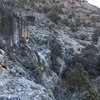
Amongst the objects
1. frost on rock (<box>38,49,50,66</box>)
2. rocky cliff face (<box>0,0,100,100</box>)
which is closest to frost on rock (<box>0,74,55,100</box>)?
rocky cliff face (<box>0,0,100,100</box>)

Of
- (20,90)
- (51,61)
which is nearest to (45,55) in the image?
(51,61)

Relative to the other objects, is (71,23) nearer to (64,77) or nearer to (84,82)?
(64,77)

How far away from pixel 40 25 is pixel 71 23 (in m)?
18.5

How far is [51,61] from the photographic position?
169 feet

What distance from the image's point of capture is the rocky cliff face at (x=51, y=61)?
25.0 m

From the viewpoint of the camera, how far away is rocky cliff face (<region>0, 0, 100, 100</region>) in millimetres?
24984

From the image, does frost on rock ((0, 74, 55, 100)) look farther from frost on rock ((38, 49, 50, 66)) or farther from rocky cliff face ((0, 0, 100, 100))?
frost on rock ((38, 49, 50, 66))

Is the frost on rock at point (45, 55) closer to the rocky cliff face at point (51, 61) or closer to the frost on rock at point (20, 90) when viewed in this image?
the rocky cliff face at point (51, 61)

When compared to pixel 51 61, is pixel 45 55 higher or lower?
higher

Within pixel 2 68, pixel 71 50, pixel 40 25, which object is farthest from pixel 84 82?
pixel 40 25

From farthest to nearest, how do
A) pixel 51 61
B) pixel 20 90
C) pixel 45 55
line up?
pixel 51 61 < pixel 45 55 < pixel 20 90

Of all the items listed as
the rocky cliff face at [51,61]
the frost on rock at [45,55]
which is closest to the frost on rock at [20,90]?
the rocky cliff face at [51,61]

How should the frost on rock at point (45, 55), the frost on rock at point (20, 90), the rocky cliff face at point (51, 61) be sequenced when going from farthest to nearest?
the frost on rock at point (45, 55) < the rocky cliff face at point (51, 61) < the frost on rock at point (20, 90)

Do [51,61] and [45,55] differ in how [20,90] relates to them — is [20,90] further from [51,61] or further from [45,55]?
[51,61]
